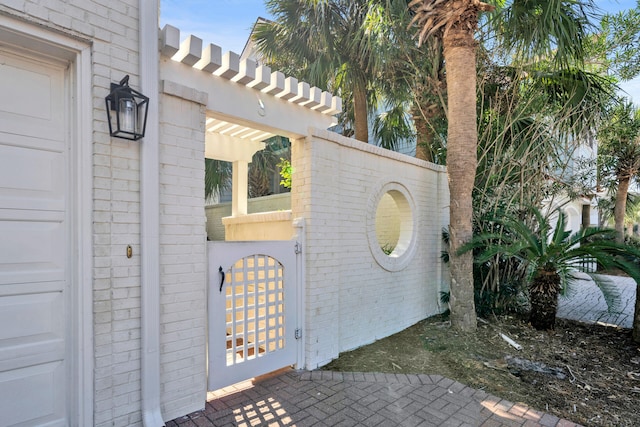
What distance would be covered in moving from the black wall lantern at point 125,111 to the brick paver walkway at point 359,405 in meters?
2.54

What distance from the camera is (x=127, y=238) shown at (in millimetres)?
2850

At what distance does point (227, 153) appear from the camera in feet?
20.1

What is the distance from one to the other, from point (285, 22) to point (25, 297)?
7.34m

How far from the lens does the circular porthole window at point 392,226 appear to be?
5234 mm

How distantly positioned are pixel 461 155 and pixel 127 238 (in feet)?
15.7

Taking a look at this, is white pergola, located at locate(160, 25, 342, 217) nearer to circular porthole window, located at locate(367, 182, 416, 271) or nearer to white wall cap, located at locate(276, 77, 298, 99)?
white wall cap, located at locate(276, 77, 298, 99)

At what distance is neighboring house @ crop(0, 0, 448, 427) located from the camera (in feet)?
8.38

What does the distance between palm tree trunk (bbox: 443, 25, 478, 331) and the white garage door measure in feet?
16.6

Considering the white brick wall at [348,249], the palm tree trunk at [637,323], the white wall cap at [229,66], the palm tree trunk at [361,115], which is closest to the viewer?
the white wall cap at [229,66]

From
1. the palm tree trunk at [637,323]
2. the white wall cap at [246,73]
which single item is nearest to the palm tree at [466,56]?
the palm tree trunk at [637,323]

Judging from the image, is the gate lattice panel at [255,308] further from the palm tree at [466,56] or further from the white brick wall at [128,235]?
the palm tree at [466,56]

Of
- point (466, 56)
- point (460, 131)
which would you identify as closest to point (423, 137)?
point (460, 131)

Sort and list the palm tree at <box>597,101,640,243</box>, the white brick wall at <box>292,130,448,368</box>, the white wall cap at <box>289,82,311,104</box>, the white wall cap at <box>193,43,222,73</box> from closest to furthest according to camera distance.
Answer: the white wall cap at <box>193,43,222,73</box>
the white wall cap at <box>289,82,311,104</box>
the white brick wall at <box>292,130,448,368</box>
the palm tree at <box>597,101,640,243</box>

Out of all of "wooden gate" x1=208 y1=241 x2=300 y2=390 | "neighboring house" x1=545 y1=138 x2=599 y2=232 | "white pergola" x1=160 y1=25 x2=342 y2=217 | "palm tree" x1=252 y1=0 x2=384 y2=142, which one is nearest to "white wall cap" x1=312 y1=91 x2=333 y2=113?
"white pergola" x1=160 y1=25 x2=342 y2=217
